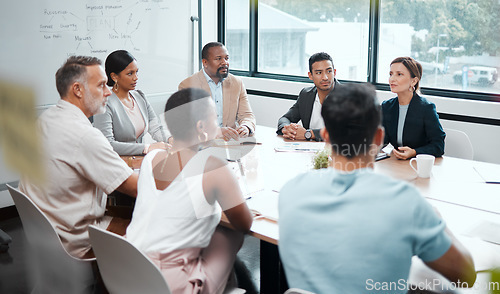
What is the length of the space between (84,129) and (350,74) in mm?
3086

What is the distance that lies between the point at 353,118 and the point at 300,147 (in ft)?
5.15

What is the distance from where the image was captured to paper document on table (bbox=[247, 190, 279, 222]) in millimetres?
1676

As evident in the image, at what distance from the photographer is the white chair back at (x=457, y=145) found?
2627mm

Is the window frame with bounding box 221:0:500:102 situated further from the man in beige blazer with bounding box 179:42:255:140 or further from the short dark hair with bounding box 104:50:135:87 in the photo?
the short dark hair with bounding box 104:50:135:87

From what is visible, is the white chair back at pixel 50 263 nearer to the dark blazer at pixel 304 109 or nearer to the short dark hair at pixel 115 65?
the short dark hair at pixel 115 65

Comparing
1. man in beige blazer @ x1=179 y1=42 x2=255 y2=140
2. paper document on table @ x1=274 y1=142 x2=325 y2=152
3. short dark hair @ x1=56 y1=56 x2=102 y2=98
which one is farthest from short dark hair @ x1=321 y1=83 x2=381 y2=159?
man in beige blazer @ x1=179 y1=42 x2=255 y2=140

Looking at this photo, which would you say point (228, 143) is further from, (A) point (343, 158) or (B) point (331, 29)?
(B) point (331, 29)

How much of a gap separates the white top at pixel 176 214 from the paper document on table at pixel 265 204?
223 millimetres

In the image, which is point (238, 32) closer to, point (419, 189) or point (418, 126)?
point (418, 126)

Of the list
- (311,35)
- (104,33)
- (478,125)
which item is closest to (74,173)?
(104,33)

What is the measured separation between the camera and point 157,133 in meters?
2.97

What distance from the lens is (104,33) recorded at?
3.84 m

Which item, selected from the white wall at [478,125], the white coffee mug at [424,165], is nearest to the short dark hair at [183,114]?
the white coffee mug at [424,165]

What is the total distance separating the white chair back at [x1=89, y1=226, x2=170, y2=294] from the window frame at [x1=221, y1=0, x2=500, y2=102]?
10.2 feet
